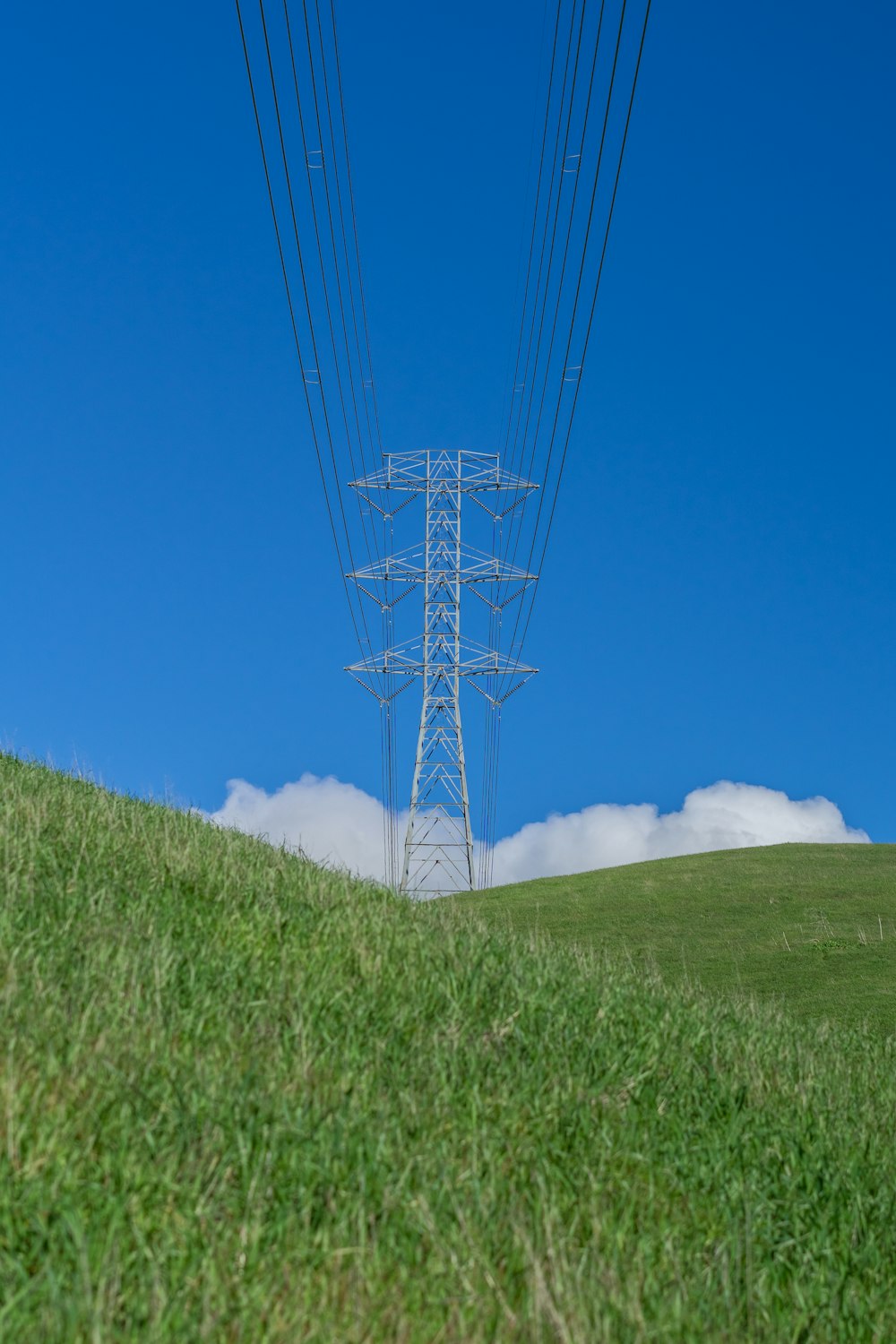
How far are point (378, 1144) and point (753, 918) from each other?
15524 millimetres

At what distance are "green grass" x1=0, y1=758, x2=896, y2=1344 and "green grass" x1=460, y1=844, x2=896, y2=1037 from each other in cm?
489

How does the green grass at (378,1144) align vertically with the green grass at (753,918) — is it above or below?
below

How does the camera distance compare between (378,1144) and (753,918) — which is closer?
(378,1144)

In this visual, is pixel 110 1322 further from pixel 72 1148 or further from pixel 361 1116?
pixel 361 1116

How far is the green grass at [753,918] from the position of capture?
1412 cm

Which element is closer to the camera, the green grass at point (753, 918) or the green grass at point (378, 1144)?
the green grass at point (378, 1144)

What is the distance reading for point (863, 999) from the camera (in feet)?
43.8

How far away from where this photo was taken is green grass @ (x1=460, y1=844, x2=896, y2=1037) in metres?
14.1

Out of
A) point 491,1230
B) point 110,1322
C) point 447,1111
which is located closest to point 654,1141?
point 447,1111

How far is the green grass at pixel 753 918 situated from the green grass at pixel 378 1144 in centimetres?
489

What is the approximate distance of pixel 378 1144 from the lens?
4.36 meters

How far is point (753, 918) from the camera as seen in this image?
61.6 ft

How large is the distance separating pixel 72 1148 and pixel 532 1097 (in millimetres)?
2098

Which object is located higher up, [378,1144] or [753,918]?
[753,918]
